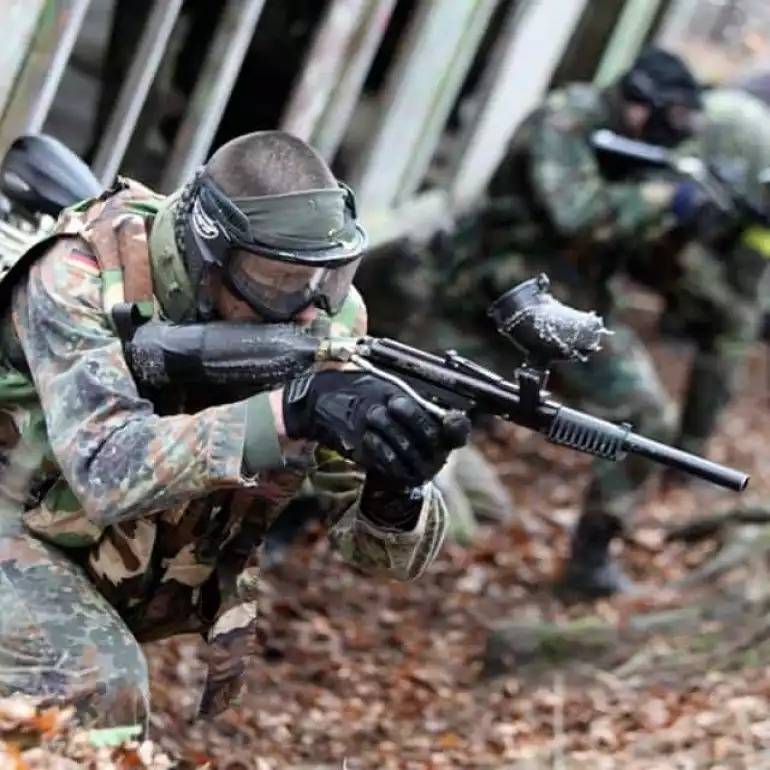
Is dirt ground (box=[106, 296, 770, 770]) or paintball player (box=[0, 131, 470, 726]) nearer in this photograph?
paintball player (box=[0, 131, 470, 726])

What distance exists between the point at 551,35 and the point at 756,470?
10.5ft

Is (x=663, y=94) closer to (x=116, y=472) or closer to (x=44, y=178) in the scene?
(x=44, y=178)

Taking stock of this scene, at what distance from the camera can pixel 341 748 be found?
5.92m

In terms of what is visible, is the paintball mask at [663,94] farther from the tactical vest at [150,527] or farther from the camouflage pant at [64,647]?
the camouflage pant at [64,647]

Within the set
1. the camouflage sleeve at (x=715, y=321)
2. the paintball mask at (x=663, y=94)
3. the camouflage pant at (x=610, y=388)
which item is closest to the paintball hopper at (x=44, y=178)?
the camouflage pant at (x=610, y=388)

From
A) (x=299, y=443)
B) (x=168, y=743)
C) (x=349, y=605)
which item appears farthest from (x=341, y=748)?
(x=299, y=443)

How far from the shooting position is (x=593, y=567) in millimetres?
7852

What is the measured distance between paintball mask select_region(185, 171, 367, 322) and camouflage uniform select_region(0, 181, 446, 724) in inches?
5.3

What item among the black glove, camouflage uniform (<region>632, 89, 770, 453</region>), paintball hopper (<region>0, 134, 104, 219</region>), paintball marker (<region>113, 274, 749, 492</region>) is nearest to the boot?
camouflage uniform (<region>632, 89, 770, 453</region>)

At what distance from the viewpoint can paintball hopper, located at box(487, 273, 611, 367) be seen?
3.77 m

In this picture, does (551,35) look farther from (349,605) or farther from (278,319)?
(278,319)

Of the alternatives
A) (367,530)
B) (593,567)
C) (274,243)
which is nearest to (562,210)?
(593,567)

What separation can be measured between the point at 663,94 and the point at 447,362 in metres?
4.77

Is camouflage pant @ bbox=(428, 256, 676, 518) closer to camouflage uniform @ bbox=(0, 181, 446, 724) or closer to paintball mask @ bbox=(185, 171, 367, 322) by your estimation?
camouflage uniform @ bbox=(0, 181, 446, 724)
